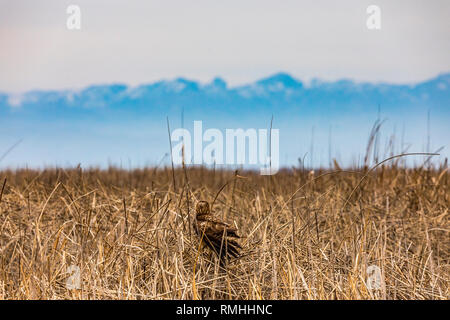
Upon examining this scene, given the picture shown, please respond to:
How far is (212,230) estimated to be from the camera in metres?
2.35

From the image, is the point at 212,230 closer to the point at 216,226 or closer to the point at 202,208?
the point at 216,226

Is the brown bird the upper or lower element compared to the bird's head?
lower

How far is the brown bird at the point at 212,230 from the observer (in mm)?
2313

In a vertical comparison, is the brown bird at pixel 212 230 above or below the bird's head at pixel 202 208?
below

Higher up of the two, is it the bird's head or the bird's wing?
the bird's head

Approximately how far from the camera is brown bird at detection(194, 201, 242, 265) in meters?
2.31

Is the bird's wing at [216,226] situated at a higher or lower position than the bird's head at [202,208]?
lower

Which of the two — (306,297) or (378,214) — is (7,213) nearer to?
(306,297)

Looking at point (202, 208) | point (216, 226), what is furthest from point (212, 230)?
point (202, 208)

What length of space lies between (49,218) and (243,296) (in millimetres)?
2051

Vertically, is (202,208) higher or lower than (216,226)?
higher

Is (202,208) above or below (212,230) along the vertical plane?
above
